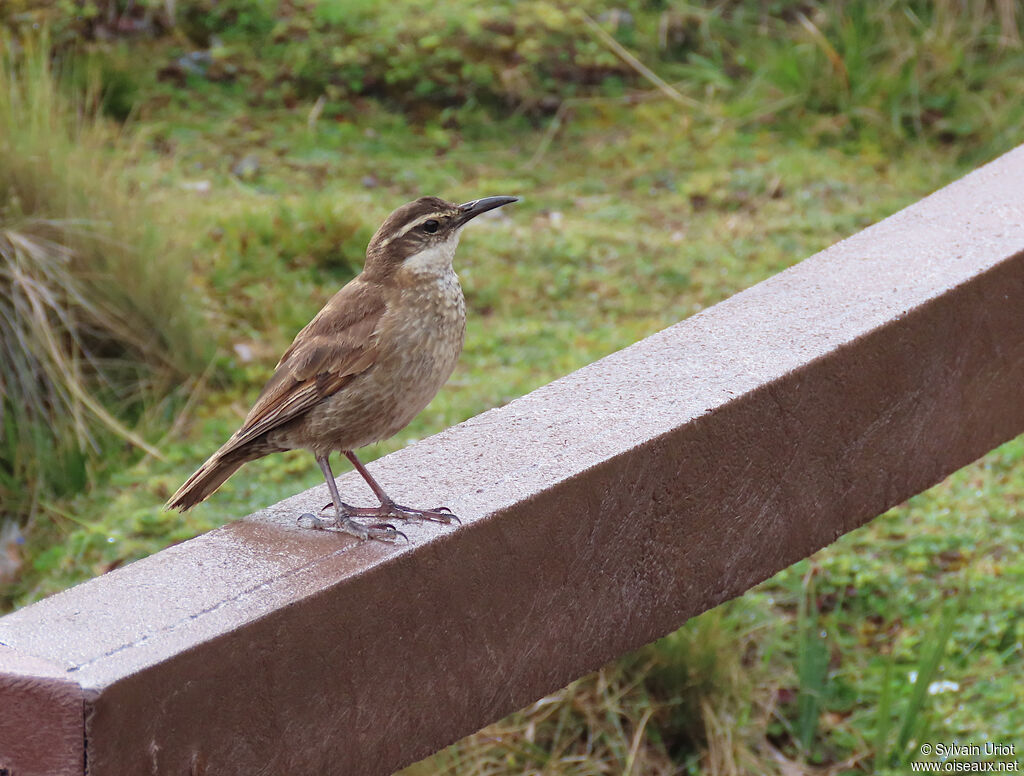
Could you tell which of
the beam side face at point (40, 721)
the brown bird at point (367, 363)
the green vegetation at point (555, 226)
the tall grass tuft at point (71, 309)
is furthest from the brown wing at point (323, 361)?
the tall grass tuft at point (71, 309)

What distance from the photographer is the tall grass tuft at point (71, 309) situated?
518 cm

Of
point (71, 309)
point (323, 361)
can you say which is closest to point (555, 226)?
point (71, 309)

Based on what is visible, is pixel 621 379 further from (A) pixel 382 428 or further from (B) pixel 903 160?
(B) pixel 903 160

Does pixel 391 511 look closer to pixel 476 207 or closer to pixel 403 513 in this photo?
pixel 403 513

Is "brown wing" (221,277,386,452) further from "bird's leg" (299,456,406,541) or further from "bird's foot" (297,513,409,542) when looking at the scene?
"bird's foot" (297,513,409,542)

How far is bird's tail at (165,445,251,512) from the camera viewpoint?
2.89 m

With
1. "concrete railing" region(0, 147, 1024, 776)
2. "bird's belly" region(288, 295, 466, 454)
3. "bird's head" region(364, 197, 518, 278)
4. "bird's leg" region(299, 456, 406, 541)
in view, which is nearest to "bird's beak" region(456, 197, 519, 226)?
"bird's head" region(364, 197, 518, 278)

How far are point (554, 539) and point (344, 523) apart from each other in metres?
0.40

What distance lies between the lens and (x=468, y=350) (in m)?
5.71

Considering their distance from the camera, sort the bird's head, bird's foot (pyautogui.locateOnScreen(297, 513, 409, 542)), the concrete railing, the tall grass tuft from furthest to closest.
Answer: the tall grass tuft < the bird's head < bird's foot (pyautogui.locateOnScreen(297, 513, 409, 542)) < the concrete railing

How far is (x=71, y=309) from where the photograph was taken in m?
5.44

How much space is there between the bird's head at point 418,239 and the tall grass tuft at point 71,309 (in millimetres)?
2466

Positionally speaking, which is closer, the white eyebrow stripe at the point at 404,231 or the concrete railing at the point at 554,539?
the concrete railing at the point at 554,539

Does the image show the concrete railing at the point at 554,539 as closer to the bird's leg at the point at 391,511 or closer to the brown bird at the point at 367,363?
the bird's leg at the point at 391,511
